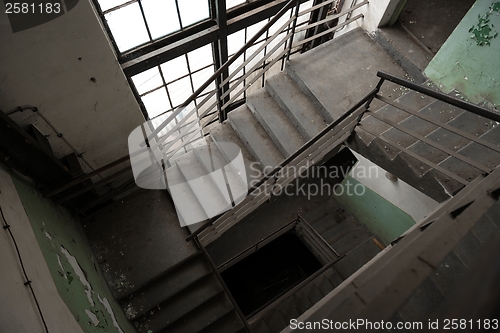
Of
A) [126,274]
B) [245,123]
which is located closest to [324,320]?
[126,274]

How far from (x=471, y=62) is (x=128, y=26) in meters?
3.23

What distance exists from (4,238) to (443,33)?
4588 mm

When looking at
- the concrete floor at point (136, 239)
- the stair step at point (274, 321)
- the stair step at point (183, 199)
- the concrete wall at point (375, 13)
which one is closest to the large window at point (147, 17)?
the stair step at point (183, 199)

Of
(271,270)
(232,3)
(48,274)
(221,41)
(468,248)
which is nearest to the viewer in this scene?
(468,248)

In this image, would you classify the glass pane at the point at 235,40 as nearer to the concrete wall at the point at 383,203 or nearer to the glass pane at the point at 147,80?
the glass pane at the point at 147,80

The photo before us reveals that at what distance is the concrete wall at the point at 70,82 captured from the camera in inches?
90.2

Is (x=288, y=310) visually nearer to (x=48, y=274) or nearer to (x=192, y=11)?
(x=48, y=274)

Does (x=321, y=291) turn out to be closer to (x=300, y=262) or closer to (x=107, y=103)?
(x=300, y=262)

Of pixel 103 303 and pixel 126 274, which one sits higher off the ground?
pixel 126 274

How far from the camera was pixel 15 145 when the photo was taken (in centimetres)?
248

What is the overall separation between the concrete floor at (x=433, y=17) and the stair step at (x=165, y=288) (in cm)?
362

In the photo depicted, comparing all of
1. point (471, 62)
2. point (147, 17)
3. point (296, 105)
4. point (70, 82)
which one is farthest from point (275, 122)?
point (70, 82)

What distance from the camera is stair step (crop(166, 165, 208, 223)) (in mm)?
3900

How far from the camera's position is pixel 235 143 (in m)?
4.15
